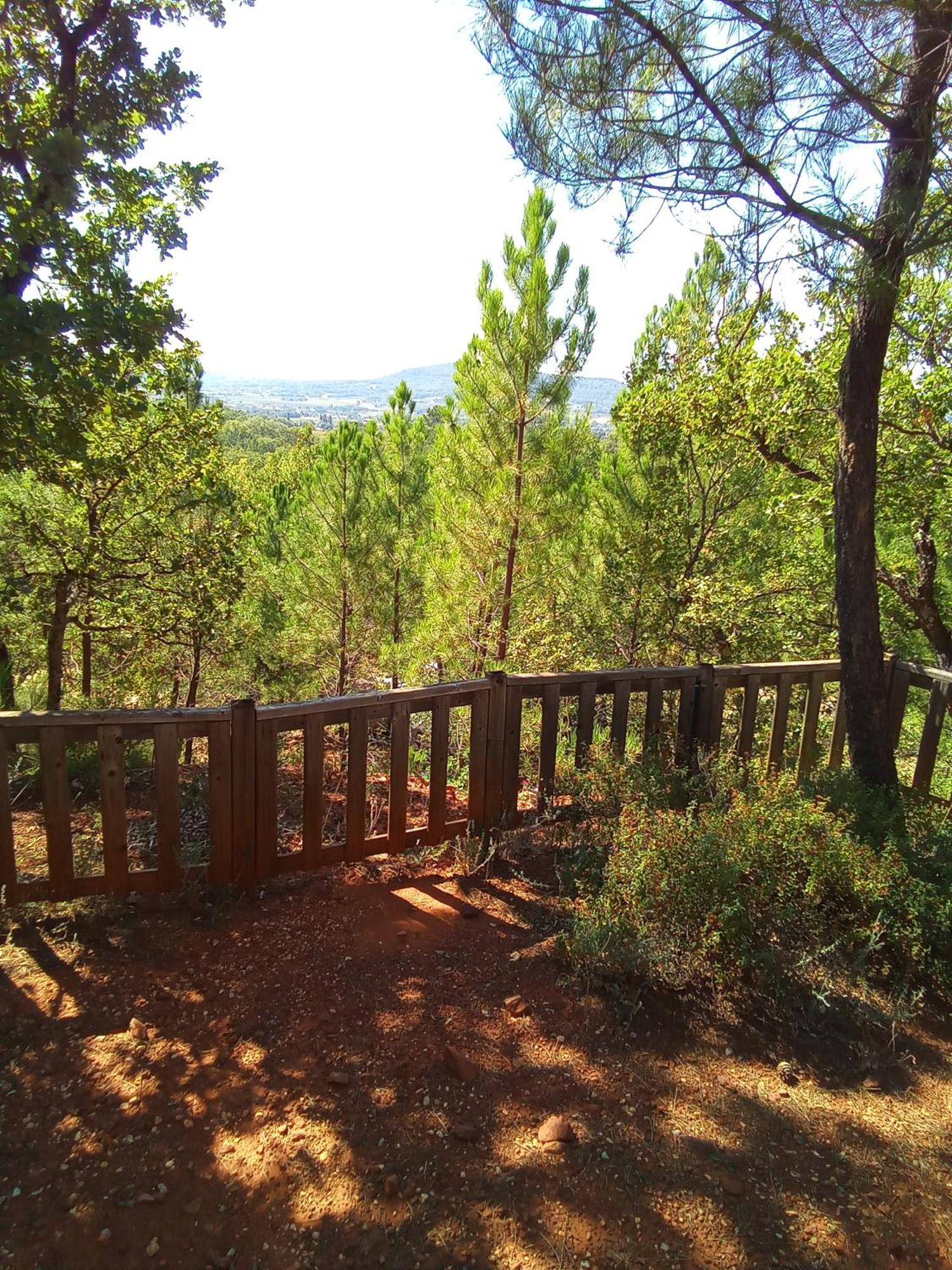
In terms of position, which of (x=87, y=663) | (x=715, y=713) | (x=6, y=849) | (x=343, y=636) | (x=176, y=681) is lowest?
(x=176, y=681)

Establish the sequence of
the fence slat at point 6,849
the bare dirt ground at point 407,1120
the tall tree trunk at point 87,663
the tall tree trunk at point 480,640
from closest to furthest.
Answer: the bare dirt ground at point 407,1120 < the fence slat at point 6,849 < the tall tree trunk at point 87,663 < the tall tree trunk at point 480,640

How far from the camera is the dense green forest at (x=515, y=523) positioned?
730 cm

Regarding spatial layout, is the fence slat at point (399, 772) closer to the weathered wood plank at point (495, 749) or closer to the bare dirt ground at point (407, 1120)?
the weathered wood plank at point (495, 749)

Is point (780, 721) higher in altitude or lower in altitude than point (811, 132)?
lower

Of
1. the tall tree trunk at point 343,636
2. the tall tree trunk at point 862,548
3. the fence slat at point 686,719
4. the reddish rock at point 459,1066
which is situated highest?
the tall tree trunk at point 862,548

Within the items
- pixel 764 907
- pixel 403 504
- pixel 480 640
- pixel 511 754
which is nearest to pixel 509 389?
pixel 480 640

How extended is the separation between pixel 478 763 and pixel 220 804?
126 centimetres

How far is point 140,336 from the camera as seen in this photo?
3.16 meters

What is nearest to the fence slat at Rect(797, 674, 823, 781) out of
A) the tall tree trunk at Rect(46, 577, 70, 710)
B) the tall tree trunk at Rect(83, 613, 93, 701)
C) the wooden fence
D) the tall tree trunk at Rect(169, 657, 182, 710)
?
the wooden fence

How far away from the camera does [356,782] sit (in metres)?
3.30

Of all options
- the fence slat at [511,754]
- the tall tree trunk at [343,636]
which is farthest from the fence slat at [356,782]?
the tall tree trunk at [343,636]

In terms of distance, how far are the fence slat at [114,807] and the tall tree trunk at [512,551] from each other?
20.9 feet

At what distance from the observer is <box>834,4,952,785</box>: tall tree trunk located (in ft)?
11.4

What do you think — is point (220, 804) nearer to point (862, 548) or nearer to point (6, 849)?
point (6, 849)
